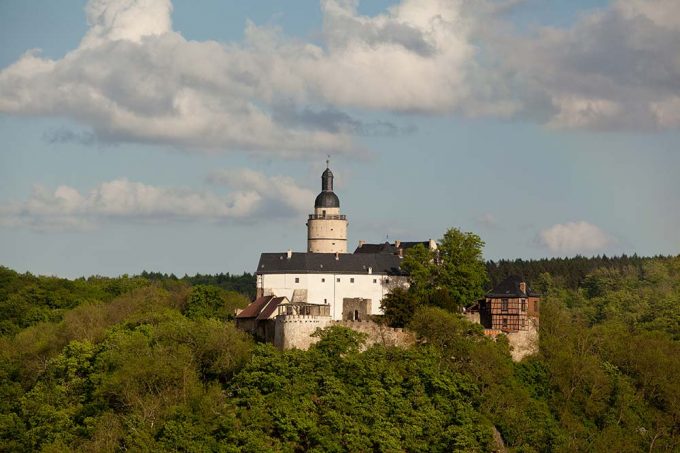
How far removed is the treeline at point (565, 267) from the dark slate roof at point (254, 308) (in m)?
49.9

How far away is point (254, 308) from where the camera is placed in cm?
7206

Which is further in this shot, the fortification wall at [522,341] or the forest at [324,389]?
the fortification wall at [522,341]

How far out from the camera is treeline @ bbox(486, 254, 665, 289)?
126 metres

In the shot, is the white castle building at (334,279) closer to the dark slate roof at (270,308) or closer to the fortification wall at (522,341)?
the dark slate roof at (270,308)

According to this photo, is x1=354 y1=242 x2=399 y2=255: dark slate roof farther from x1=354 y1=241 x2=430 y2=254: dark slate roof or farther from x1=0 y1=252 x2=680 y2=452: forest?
x1=0 y1=252 x2=680 y2=452: forest

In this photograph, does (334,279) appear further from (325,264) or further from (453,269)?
(453,269)

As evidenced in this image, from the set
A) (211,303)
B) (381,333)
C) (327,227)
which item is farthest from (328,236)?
(381,333)

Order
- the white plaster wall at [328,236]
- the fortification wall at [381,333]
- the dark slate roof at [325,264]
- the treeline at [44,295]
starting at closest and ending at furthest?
the fortification wall at [381,333]
the dark slate roof at [325,264]
the white plaster wall at [328,236]
the treeline at [44,295]

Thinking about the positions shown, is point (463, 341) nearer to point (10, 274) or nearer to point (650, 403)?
point (650, 403)

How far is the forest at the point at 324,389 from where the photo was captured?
61875 mm

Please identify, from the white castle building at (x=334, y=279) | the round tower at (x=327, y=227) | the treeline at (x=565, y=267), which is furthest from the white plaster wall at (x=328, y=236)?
the treeline at (x=565, y=267)

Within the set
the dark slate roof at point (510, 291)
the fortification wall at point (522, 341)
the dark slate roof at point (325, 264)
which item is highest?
the dark slate roof at point (325, 264)

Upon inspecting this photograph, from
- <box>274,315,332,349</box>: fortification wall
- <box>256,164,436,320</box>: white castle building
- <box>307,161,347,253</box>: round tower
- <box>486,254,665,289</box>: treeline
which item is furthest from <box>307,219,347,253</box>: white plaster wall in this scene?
<box>486,254,665,289</box>: treeline

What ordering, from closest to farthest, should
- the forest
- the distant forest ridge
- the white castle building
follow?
the forest, the white castle building, the distant forest ridge
